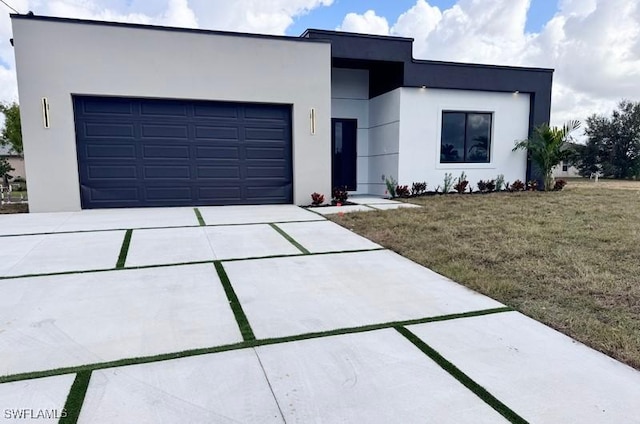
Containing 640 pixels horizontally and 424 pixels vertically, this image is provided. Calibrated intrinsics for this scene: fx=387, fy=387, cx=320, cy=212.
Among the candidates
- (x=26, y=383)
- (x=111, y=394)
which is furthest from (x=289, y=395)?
(x=26, y=383)

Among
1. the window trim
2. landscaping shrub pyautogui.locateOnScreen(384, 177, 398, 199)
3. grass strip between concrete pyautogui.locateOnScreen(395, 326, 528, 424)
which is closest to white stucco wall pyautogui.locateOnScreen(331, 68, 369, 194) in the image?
landscaping shrub pyautogui.locateOnScreen(384, 177, 398, 199)

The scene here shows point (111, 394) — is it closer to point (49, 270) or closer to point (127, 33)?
point (49, 270)

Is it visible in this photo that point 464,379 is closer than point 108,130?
Yes

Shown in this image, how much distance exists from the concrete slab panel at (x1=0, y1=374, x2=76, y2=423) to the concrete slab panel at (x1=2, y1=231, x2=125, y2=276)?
2164mm

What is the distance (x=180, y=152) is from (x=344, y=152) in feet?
16.1

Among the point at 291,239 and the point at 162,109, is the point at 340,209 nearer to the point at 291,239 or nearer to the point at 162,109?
Result: the point at 291,239

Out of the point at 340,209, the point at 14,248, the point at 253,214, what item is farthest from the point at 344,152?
the point at 14,248

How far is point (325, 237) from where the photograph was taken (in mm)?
5566

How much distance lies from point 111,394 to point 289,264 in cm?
242

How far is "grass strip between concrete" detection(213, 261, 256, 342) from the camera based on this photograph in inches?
101

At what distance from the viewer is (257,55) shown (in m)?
8.62

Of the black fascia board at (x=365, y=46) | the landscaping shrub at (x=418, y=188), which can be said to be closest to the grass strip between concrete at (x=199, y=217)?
the black fascia board at (x=365, y=46)

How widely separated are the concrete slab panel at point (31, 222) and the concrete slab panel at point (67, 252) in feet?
1.66

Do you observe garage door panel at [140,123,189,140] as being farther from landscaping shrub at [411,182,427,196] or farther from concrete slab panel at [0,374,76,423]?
concrete slab panel at [0,374,76,423]
